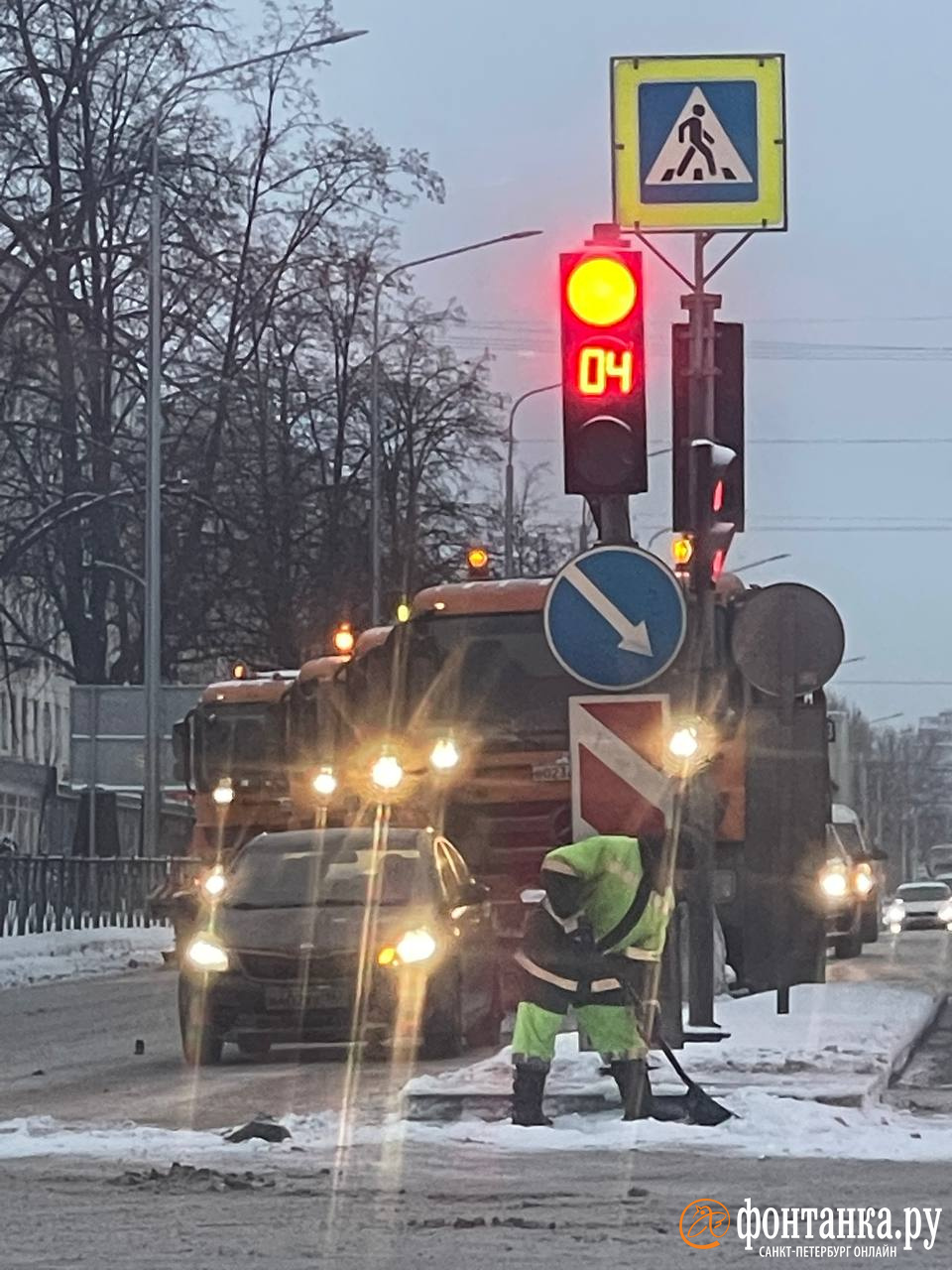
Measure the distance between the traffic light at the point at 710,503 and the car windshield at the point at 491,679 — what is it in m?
7.11

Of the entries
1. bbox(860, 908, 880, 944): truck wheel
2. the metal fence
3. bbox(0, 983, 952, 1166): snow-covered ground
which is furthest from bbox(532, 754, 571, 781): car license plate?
bbox(860, 908, 880, 944): truck wheel

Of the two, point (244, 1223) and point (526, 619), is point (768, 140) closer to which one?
point (244, 1223)

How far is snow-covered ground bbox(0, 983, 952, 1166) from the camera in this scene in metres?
10.4

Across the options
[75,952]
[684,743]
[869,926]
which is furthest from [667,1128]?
[869,926]

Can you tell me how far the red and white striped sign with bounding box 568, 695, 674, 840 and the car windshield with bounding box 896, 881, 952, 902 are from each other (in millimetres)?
54146

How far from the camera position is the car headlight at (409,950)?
1589cm

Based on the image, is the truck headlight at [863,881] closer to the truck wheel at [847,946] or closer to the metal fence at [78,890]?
the truck wheel at [847,946]

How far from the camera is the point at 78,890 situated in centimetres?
3553

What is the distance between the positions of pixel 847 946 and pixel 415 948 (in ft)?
57.7

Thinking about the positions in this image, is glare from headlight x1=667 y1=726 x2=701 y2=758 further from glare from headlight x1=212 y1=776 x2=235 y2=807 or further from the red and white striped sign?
glare from headlight x1=212 y1=776 x2=235 y2=807

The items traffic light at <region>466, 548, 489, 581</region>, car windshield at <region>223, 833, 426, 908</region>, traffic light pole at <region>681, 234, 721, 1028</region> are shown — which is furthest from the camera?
traffic light at <region>466, 548, 489, 581</region>

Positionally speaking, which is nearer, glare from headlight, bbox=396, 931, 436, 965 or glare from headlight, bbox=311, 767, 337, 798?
glare from headlight, bbox=396, 931, 436, 965

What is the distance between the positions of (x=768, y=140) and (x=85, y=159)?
31636 mm

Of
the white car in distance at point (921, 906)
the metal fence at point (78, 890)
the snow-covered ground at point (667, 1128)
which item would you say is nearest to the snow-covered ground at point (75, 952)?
the metal fence at point (78, 890)
